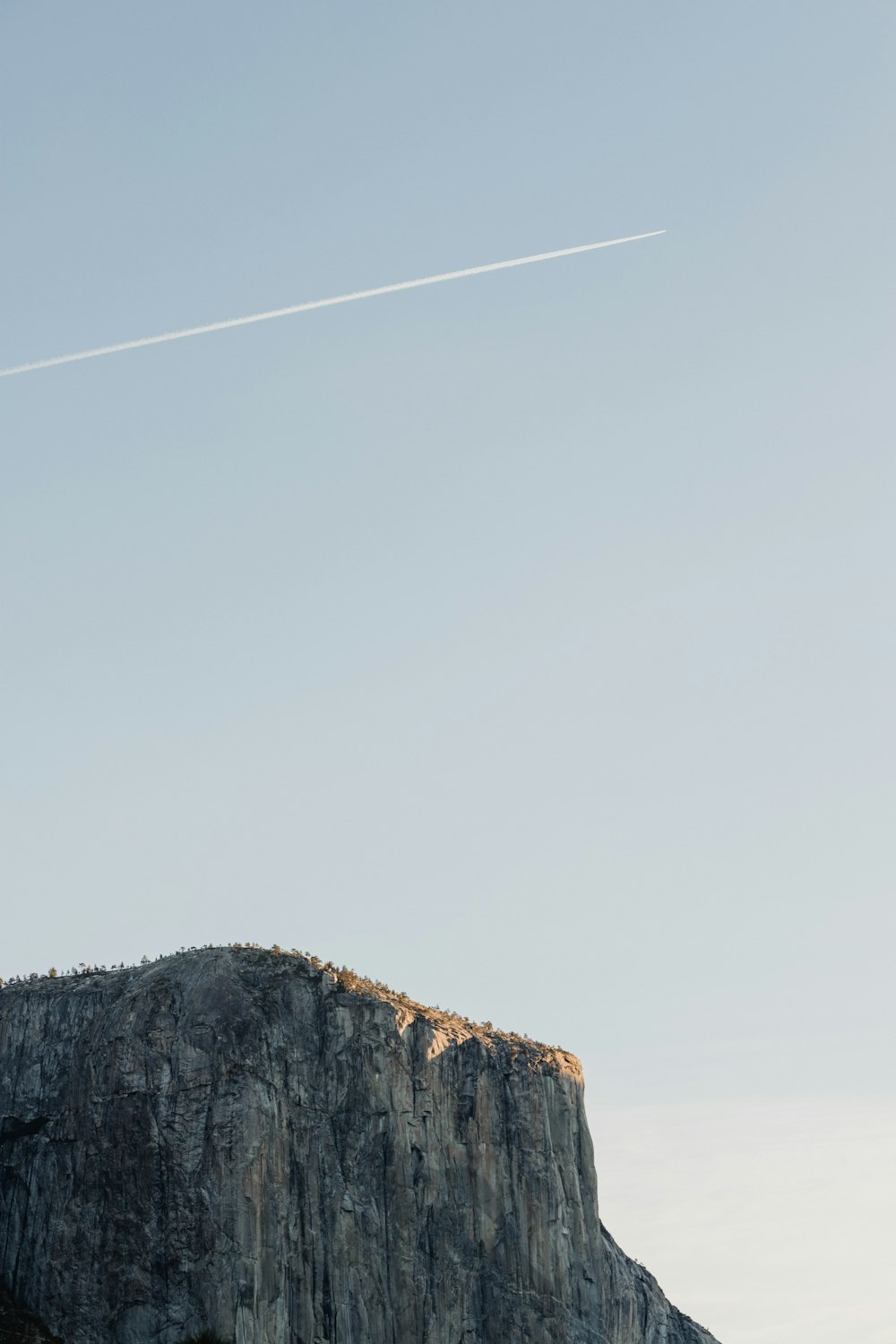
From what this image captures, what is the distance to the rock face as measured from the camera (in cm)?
7581

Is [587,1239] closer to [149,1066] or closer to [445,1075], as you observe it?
[445,1075]

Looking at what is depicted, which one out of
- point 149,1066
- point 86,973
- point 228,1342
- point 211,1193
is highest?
point 86,973

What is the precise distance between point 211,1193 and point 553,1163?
18.3m

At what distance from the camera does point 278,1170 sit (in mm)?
77812

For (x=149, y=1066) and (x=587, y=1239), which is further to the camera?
(x=587, y=1239)

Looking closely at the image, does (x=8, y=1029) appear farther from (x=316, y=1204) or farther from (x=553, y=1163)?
(x=553, y=1163)

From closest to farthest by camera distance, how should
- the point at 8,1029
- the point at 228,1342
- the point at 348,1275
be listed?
the point at 228,1342 → the point at 348,1275 → the point at 8,1029

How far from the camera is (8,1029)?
275 feet

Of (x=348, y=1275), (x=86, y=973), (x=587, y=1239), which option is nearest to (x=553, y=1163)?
(x=587, y=1239)

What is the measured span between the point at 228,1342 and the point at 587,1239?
69.4 ft

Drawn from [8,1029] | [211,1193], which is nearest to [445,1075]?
[211,1193]

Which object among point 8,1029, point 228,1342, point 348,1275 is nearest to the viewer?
point 228,1342

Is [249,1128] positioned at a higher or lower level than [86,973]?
lower

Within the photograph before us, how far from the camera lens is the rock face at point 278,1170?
75.8m
